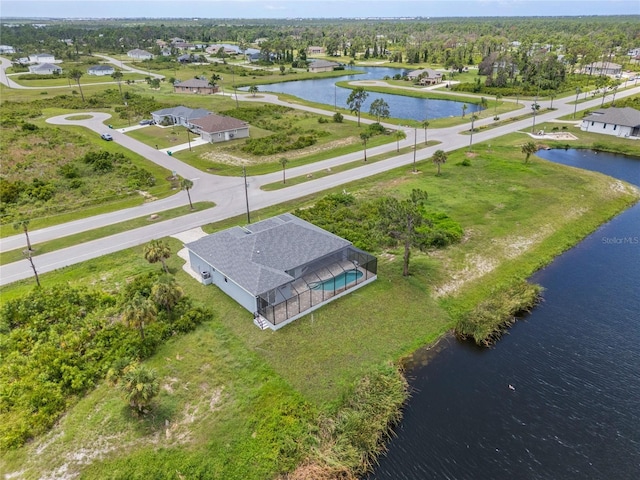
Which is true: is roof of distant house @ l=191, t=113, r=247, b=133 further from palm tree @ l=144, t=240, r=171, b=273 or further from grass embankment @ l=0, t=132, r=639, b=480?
palm tree @ l=144, t=240, r=171, b=273

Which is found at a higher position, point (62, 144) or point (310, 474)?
point (62, 144)

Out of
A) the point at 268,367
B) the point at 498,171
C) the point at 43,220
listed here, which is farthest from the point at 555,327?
the point at 43,220

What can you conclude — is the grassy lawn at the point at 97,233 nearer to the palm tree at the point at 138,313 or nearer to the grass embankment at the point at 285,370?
the grass embankment at the point at 285,370

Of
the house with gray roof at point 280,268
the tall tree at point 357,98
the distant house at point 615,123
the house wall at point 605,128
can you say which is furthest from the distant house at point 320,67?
the house with gray roof at point 280,268

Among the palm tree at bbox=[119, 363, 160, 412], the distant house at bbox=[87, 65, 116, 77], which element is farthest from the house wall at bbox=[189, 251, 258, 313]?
the distant house at bbox=[87, 65, 116, 77]

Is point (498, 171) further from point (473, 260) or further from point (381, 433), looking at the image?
point (381, 433)
